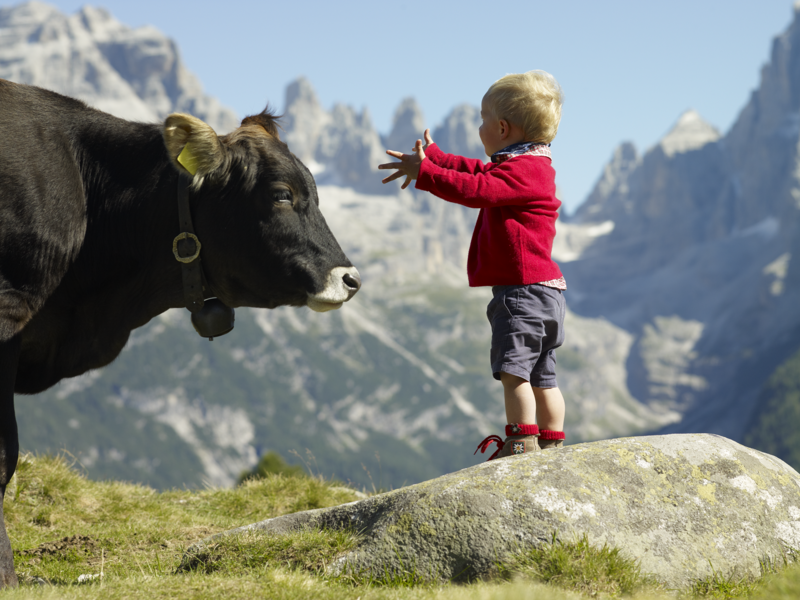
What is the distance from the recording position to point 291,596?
4.82 m

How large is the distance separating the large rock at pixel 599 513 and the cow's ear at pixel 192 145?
311 centimetres

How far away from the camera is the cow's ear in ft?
18.1

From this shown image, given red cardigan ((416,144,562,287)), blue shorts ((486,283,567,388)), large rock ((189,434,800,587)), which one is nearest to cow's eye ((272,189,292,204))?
red cardigan ((416,144,562,287))

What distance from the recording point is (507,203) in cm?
625

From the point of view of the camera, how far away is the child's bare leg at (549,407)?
21.7ft

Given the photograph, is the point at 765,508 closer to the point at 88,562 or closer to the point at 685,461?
the point at 685,461

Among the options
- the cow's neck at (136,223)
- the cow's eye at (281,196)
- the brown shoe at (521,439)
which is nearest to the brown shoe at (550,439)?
the brown shoe at (521,439)

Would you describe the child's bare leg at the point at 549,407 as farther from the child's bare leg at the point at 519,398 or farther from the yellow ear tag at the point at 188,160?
the yellow ear tag at the point at 188,160

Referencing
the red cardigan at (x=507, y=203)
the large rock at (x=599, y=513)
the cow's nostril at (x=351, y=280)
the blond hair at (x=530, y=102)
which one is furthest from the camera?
the blond hair at (x=530, y=102)

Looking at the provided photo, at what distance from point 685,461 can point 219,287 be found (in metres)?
4.19

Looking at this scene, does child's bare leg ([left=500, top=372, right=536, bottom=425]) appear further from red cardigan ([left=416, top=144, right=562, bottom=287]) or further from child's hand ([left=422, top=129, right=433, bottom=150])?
child's hand ([left=422, top=129, right=433, bottom=150])

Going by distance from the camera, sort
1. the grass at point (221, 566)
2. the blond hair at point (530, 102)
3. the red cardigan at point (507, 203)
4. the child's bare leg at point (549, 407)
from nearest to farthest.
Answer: the grass at point (221, 566) < the red cardigan at point (507, 203) < the blond hair at point (530, 102) < the child's bare leg at point (549, 407)

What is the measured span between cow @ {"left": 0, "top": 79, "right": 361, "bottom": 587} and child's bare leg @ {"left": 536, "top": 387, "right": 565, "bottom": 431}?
208 cm

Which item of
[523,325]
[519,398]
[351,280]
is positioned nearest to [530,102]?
[523,325]
